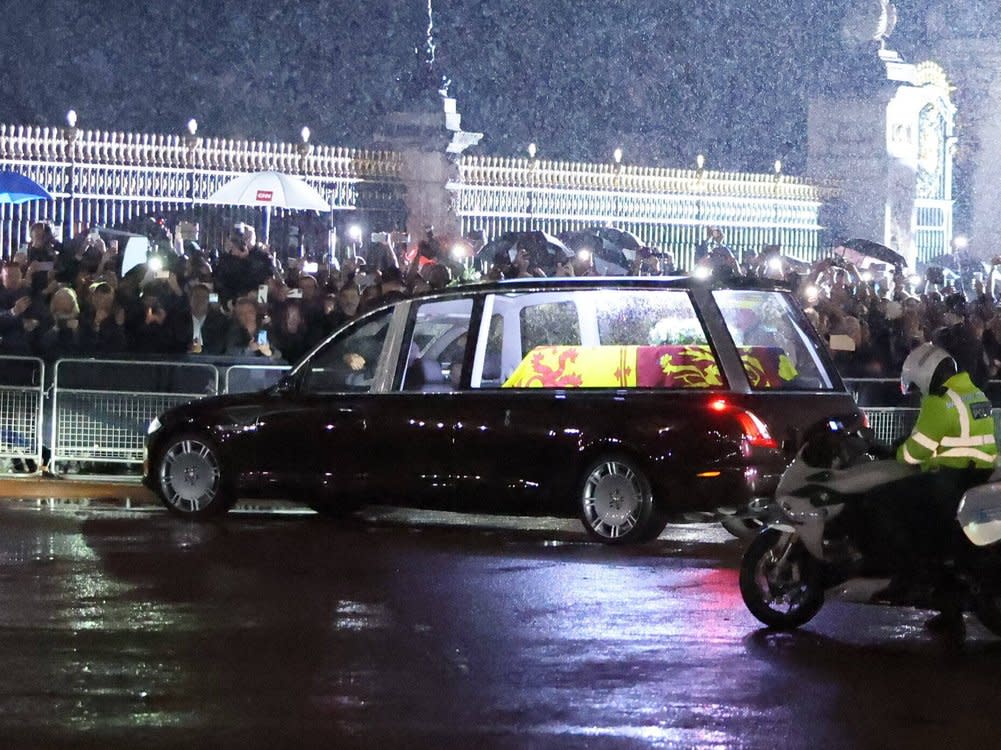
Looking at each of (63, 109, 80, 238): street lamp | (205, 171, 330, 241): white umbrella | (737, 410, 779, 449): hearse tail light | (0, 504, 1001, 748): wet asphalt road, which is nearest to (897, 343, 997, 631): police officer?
(0, 504, 1001, 748): wet asphalt road

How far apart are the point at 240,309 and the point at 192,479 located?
349 cm

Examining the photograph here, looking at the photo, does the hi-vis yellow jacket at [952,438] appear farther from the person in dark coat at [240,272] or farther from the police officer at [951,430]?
the person in dark coat at [240,272]

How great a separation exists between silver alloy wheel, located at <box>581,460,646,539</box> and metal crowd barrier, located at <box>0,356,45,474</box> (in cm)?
522

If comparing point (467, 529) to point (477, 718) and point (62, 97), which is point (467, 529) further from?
point (62, 97)

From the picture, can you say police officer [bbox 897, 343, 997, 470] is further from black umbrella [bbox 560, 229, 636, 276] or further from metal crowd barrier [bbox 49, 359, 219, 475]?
black umbrella [bbox 560, 229, 636, 276]

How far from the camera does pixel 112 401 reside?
1808cm

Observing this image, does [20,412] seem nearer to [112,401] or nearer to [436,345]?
[112,401]

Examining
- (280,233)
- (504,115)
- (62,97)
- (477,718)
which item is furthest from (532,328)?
(504,115)

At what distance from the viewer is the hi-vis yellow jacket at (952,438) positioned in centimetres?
1081

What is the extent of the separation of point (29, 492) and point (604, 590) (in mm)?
6981

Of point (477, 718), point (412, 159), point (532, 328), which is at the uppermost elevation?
point (412, 159)

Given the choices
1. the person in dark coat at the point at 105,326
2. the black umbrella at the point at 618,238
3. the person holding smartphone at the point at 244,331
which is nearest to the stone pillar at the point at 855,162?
the black umbrella at the point at 618,238

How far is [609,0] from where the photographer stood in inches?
2457

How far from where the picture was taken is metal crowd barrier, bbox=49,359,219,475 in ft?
58.7
